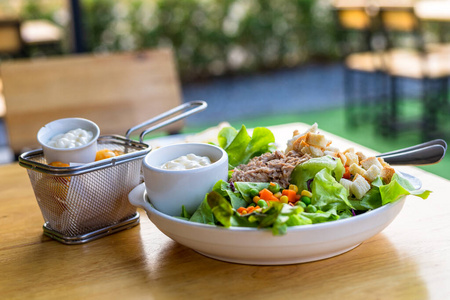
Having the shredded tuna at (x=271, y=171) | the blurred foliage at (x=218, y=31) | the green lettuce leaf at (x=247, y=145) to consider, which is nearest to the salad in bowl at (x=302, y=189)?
the shredded tuna at (x=271, y=171)

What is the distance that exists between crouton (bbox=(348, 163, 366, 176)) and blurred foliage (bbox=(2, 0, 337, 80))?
224 inches

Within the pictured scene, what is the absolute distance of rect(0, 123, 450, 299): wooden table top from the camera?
840mm

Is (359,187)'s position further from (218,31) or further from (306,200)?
(218,31)

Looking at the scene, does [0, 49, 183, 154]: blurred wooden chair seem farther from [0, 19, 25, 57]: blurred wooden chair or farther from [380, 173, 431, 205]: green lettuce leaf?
[0, 19, 25, 57]: blurred wooden chair

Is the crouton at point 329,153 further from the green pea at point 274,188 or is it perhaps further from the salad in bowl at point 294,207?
the green pea at point 274,188

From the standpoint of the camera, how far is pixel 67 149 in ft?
3.44

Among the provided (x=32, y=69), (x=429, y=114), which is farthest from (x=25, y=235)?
(x=429, y=114)

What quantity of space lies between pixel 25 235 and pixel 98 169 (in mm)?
242

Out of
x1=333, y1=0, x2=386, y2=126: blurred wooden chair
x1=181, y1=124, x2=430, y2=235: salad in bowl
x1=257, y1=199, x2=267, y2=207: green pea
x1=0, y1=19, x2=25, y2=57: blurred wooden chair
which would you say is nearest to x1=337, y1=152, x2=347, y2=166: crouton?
x1=181, y1=124, x2=430, y2=235: salad in bowl

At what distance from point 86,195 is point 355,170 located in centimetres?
51

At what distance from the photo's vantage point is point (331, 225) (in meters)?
0.85

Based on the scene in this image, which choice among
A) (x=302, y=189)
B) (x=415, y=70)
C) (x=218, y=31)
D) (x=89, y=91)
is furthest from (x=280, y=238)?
(x=218, y=31)

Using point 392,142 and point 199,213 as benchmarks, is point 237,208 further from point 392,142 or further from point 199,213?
point 392,142

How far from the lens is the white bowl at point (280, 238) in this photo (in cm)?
85
